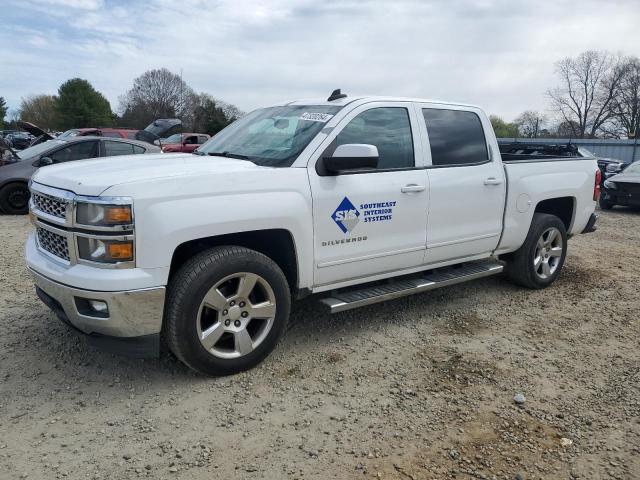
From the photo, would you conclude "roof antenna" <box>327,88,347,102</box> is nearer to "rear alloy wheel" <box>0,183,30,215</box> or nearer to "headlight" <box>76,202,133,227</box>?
"headlight" <box>76,202,133,227</box>

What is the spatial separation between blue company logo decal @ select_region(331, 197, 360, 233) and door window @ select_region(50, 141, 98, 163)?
782cm

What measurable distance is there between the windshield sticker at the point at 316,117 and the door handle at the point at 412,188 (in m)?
0.81

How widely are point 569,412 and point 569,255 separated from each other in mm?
4793

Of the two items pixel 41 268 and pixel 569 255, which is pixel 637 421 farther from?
pixel 569 255

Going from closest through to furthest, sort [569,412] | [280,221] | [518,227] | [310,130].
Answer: [569,412]
[280,221]
[310,130]
[518,227]

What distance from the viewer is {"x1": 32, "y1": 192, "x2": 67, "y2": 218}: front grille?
3.26 metres

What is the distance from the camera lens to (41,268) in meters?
3.44

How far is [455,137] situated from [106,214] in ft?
10.3

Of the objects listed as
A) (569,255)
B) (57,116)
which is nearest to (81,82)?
(57,116)

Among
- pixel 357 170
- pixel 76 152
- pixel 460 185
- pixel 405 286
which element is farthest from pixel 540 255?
pixel 76 152

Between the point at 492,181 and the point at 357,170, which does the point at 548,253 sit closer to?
the point at 492,181

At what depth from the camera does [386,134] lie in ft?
14.1

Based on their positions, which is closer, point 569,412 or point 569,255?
point 569,412

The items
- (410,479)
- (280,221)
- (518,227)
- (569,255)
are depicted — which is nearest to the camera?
(410,479)
